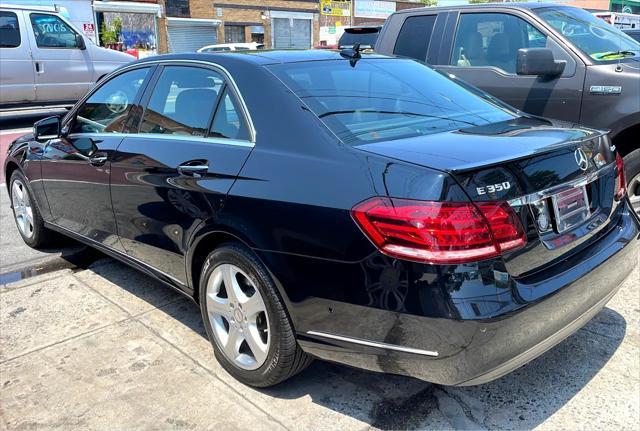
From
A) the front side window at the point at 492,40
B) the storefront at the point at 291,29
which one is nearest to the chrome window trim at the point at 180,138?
the front side window at the point at 492,40

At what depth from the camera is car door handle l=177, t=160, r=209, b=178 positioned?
3027mm

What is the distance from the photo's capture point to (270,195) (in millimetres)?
2664

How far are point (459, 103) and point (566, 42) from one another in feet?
7.37

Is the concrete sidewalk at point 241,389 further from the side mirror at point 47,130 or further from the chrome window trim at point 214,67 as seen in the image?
the side mirror at point 47,130

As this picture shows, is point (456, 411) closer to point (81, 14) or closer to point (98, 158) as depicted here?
point (98, 158)

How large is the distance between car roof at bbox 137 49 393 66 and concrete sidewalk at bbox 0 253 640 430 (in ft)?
5.35

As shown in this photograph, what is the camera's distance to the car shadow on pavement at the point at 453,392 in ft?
9.10

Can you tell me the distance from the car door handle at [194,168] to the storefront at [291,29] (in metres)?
36.0

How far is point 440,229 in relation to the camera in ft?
7.26

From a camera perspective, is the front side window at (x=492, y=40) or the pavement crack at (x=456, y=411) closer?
the pavement crack at (x=456, y=411)

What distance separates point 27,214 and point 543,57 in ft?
14.8

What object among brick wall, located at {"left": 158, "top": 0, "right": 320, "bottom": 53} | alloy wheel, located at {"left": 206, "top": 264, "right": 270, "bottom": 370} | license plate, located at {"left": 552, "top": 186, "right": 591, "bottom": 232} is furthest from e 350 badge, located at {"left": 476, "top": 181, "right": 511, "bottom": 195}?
brick wall, located at {"left": 158, "top": 0, "right": 320, "bottom": 53}

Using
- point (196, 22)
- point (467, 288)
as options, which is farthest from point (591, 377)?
point (196, 22)

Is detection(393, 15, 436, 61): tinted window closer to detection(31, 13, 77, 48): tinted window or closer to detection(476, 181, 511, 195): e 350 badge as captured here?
detection(476, 181, 511, 195): e 350 badge
